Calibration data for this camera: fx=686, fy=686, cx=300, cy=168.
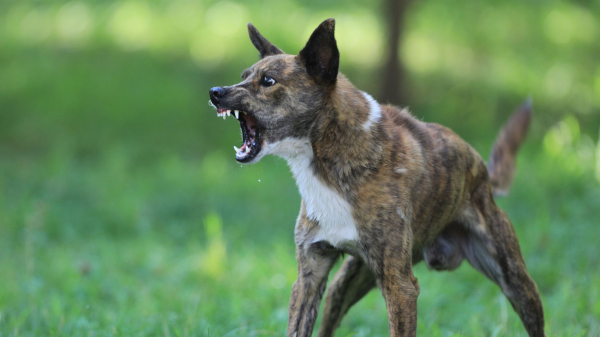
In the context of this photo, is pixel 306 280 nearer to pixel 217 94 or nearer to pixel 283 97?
pixel 283 97

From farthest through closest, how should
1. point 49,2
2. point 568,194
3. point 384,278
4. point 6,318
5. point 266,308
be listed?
point 49,2 < point 568,194 < point 266,308 < point 6,318 < point 384,278

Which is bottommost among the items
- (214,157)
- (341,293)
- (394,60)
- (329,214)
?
(214,157)

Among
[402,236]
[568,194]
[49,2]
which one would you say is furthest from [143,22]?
[402,236]

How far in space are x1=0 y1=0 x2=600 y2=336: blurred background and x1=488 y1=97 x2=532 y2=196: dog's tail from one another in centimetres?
89

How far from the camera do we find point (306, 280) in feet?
11.6

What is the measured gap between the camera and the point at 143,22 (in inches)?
492

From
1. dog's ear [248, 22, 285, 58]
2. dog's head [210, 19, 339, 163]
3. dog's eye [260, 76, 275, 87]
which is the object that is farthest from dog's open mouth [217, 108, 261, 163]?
dog's ear [248, 22, 285, 58]

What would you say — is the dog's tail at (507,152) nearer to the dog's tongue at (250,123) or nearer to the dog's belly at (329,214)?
the dog's belly at (329,214)

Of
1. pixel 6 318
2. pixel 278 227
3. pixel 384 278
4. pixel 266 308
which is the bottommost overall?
pixel 278 227

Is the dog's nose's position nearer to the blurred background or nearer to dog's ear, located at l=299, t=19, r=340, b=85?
dog's ear, located at l=299, t=19, r=340, b=85

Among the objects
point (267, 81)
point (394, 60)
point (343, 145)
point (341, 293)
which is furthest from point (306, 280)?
point (394, 60)

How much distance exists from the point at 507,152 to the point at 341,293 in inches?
66.6

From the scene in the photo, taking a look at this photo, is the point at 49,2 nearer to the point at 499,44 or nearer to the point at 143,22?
the point at 143,22

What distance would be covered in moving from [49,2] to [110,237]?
7.61 metres
